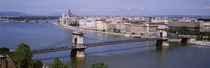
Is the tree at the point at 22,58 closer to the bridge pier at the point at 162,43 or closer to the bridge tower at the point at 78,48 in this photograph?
the bridge tower at the point at 78,48

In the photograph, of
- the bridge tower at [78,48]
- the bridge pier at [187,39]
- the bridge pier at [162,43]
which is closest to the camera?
the bridge tower at [78,48]

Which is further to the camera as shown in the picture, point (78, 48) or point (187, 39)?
point (187, 39)

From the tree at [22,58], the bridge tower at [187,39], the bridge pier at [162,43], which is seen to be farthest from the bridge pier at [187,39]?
the tree at [22,58]

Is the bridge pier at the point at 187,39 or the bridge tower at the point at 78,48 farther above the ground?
the bridge tower at the point at 78,48

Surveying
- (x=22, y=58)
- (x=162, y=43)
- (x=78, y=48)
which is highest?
(x=22, y=58)

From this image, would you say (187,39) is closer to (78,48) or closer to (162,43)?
(162,43)

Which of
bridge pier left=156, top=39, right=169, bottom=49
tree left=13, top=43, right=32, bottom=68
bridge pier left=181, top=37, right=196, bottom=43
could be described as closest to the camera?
tree left=13, top=43, right=32, bottom=68

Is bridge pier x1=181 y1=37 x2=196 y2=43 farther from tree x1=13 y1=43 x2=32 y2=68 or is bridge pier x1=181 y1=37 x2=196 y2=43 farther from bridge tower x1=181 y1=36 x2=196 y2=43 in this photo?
tree x1=13 y1=43 x2=32 y2=68

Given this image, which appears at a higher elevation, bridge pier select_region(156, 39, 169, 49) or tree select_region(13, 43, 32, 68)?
tree select_region(13, 43, 32, 68)

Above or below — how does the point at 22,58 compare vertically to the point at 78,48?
above

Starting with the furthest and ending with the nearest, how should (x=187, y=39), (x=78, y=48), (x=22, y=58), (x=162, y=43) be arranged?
1. (x=187, y=39)
2. (x=162, y=43)
3. (x=78, y=48)
4. (x=22, y=58)

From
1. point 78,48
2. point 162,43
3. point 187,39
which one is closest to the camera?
point 78,48

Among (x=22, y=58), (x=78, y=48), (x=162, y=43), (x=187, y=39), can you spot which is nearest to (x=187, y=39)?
(x=187, y=39)

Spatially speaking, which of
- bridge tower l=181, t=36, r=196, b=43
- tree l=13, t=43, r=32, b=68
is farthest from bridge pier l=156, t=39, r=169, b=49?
tree l=13, t=43, r=32, b=68
